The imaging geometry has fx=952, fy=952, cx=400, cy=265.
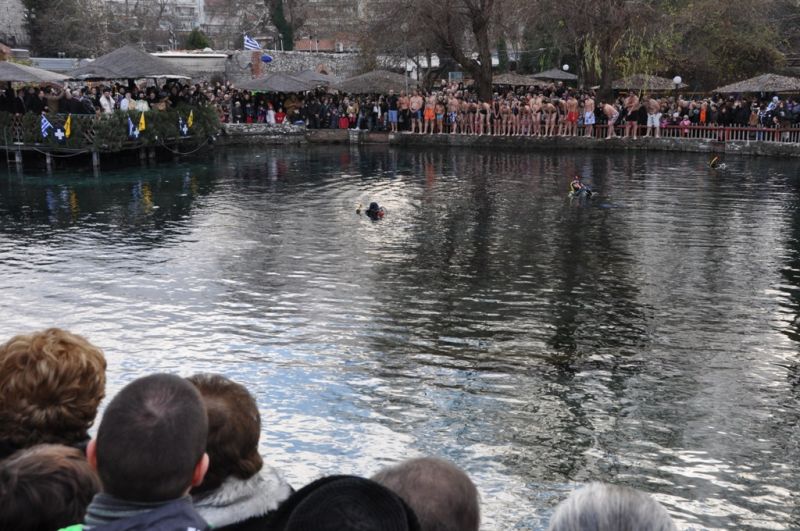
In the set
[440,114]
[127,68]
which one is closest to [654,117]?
[440,114]

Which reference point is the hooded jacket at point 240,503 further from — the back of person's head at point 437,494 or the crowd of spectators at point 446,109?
the crowd of spectators at point 446,109

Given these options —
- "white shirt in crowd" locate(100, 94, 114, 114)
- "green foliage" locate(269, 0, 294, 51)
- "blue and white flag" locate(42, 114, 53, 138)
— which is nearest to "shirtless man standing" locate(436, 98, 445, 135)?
"white shirt in crowd" locate(100, 94, 114, 114)

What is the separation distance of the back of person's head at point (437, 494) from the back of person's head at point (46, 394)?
57.0 inches

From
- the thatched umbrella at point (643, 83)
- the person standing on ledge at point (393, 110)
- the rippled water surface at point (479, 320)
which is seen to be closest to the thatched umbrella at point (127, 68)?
the rippled water surface at point (479, 320)

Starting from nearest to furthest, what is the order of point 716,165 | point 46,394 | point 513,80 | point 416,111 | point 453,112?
point 46,394 < point 716,165 < point 453,112 < point 416,111 < point 513,80

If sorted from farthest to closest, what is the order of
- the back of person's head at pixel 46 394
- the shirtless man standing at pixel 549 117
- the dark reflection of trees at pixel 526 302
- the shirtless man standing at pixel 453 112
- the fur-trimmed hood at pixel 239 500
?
1. the shirtless man standing at pixel 453 112
2. the shirtless man standing at pixel 549 117
3. the dark reflection of trees at pixel 526 302
4. the back of person's head at pixel 46 394
5. the fur-trimmed hood at pixel 239 500

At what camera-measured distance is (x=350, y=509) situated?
105 inches

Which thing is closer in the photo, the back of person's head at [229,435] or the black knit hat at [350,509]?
the black knit hat at [350,509]

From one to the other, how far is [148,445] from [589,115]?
113 feet

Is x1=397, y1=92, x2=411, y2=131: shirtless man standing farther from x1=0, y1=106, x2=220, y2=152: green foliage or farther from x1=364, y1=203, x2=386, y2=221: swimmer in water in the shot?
x1=364, y1=203, x2=386, y2=221: swimmer in water

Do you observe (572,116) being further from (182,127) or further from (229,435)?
(229,435)

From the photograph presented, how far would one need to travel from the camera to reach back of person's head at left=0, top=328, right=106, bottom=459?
3854 mm

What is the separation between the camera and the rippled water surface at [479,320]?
800 centimetres

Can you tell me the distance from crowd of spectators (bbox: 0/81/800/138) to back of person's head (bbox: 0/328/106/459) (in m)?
27.4
